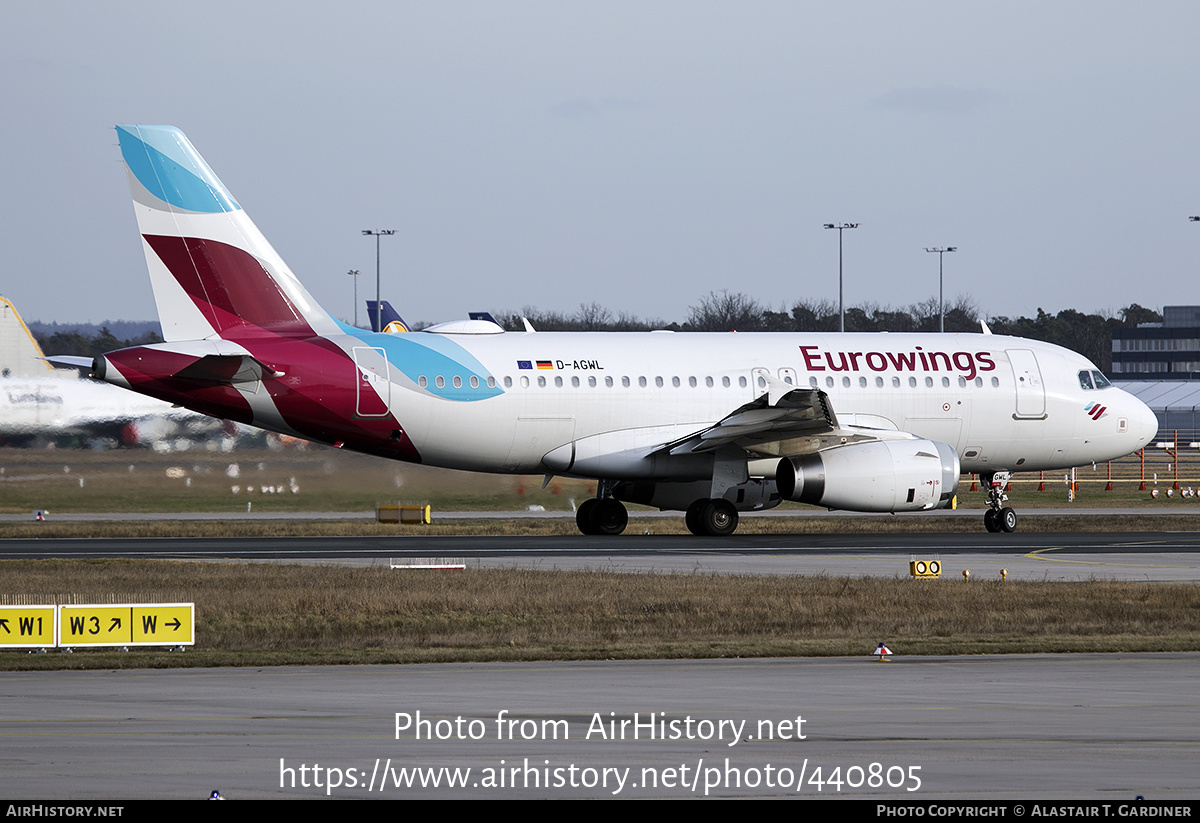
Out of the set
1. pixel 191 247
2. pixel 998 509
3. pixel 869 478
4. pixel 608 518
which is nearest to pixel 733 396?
pixel 869 478

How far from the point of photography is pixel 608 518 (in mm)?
36031

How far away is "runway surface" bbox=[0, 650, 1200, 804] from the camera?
9.27m

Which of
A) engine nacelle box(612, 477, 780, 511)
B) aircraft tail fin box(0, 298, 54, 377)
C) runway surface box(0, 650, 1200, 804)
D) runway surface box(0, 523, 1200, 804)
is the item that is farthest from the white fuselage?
runway surface box(0, 650, 1200, 804)

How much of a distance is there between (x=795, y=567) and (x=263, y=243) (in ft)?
46.5

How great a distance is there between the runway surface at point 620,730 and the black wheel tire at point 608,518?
20000 millimetres

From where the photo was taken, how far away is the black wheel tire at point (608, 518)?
118 feet

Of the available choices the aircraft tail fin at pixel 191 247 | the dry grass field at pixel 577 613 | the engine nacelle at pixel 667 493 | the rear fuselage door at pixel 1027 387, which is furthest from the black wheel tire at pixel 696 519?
the dry grass field at pixel 577 613

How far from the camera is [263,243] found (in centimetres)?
3316

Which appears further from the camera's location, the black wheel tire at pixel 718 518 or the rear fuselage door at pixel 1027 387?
the rear fuselage door at pixel 1027 387

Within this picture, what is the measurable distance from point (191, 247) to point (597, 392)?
9348 mm

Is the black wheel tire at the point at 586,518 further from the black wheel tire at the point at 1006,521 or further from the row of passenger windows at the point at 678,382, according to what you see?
the black wheel tire at the point at 1006,521

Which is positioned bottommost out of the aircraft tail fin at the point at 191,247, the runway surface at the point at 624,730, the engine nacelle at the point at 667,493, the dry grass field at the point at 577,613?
the dry grass field at the point at 577,613

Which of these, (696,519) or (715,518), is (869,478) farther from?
(696,519)

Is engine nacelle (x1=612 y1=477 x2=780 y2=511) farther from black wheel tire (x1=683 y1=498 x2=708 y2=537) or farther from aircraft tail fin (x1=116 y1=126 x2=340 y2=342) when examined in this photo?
aircraft tail fin (x1=116 y1=126 x2=340 y2=342)
